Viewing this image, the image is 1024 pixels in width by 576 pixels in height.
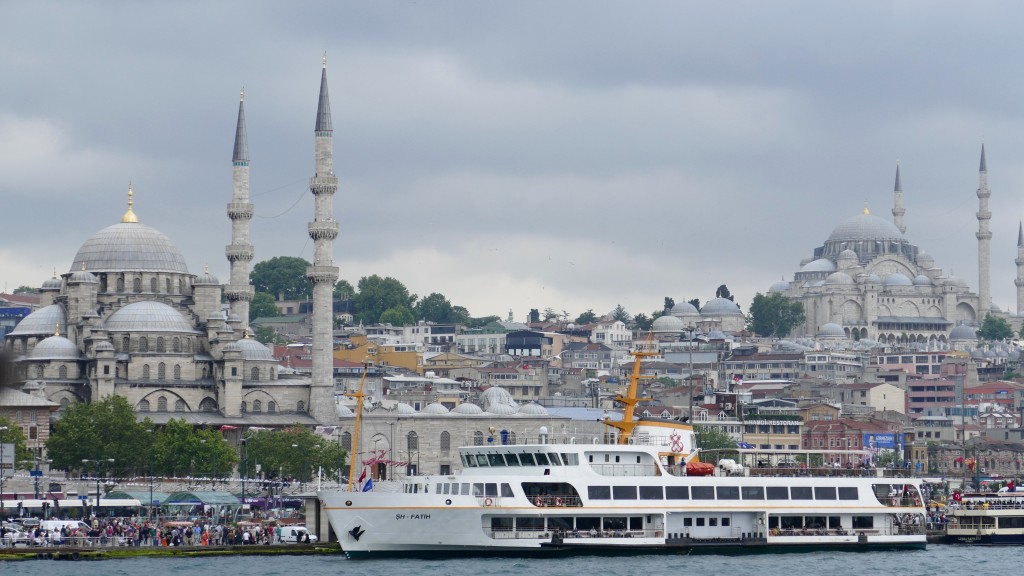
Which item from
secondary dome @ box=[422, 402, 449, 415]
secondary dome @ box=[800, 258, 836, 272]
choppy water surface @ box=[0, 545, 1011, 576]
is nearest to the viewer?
choppy water surface @ box=[0, 545, 1011, 576]

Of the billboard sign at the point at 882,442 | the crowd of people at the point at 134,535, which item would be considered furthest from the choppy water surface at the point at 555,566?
the billboard sign at the point at 882,442

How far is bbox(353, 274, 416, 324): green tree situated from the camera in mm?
154750

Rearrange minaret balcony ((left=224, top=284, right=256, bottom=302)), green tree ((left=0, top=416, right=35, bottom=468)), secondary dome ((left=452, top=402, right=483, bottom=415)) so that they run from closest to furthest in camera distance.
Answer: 1. green tree ((left=0, top=416, right=35, bottom=468))
2. minaret balcony ((left=224, top=284, right=256, bottom=302))
3. secondary dome ((left=452, top=402, right=483, bottom=415))

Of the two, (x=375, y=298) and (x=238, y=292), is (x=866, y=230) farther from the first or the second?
(x=238, y=292)

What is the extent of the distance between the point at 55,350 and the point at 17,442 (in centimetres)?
1116

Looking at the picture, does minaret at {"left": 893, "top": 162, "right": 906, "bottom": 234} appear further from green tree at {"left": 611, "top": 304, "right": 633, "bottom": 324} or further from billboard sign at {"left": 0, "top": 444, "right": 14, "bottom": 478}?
billboard sign at {"left": 0, "top": 444, "right": 14, "bottom": 478}

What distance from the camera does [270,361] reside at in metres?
84.5

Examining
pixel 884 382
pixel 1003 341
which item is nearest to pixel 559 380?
pixel 884 382

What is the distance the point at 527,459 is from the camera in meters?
46.8

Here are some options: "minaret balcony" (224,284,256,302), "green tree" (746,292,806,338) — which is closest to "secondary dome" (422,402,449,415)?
"minaret balcony" (224,284,256,302)

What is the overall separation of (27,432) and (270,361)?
42.0 ft

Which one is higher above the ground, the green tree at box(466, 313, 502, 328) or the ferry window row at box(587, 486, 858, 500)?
the green tree at box(466, 313, 502, 328)

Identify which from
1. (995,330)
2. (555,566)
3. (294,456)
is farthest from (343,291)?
(555,566)

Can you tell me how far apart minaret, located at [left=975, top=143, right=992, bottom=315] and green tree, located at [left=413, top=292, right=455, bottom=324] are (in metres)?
42.0
